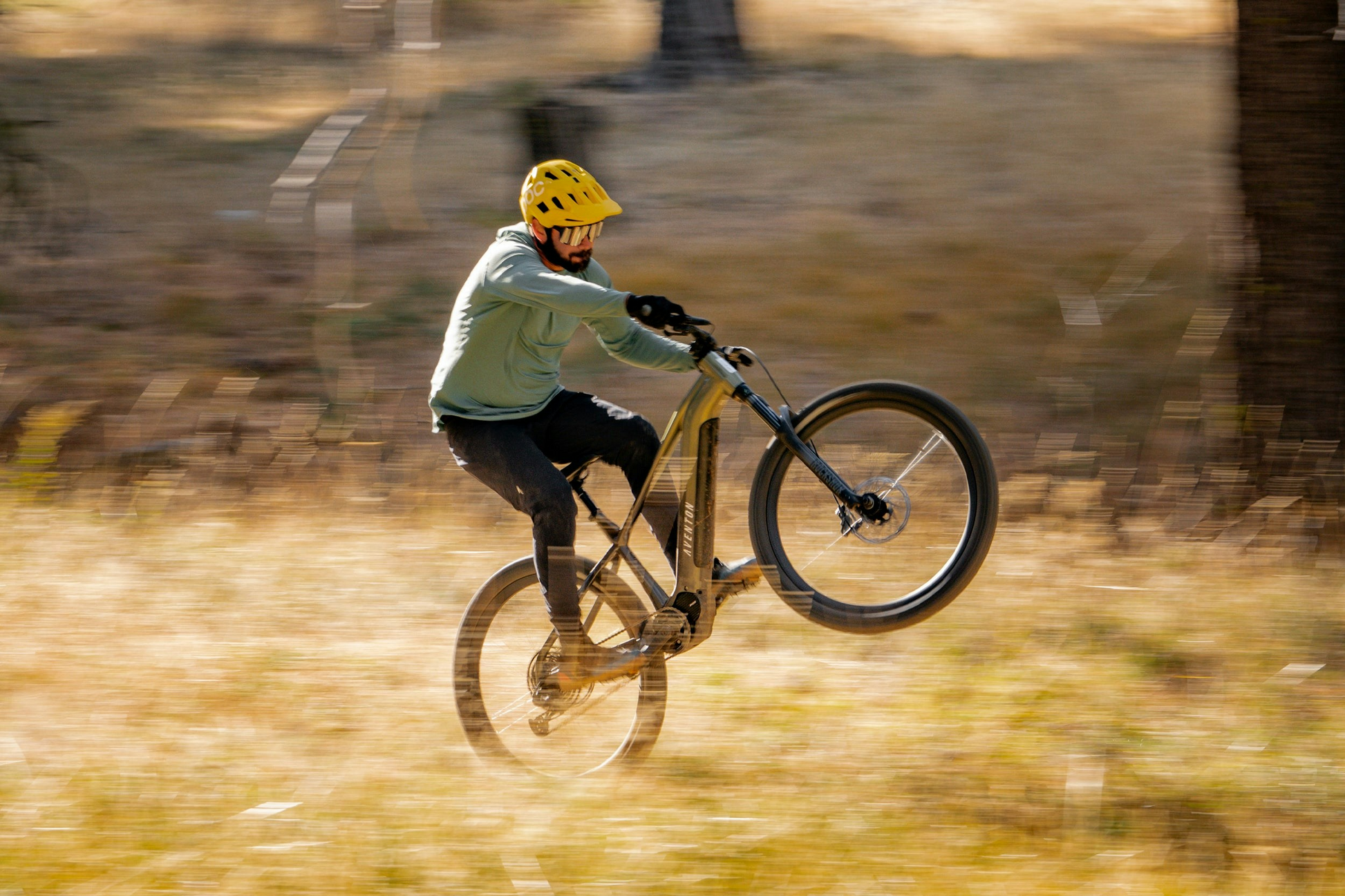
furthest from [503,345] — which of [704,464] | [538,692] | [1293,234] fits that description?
[1293,234]

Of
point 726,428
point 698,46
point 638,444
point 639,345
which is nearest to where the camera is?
point 638,444

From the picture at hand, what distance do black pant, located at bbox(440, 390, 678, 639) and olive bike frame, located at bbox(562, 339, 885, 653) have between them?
4.3 inches

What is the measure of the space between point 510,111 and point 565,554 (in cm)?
996

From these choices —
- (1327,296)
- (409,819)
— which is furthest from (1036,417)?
(409,819)

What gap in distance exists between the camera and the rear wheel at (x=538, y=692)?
4.61 meters

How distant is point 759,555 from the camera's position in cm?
428

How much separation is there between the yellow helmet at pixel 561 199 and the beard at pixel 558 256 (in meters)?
0.08

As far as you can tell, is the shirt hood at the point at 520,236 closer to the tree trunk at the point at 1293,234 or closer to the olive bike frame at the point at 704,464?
the olive bike frame at the point at 704,464

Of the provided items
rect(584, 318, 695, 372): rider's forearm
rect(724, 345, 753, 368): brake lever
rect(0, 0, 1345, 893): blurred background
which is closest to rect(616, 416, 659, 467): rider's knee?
rect(584, 318, 695, 372): rider's forearm

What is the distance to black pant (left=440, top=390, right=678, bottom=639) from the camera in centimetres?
434

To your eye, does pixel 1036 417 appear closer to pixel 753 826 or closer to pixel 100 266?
pixel 753 826

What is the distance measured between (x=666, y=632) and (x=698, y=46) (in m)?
10.4

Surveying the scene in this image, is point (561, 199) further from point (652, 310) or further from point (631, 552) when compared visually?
point (631, 552)

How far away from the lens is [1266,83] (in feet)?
22.0
